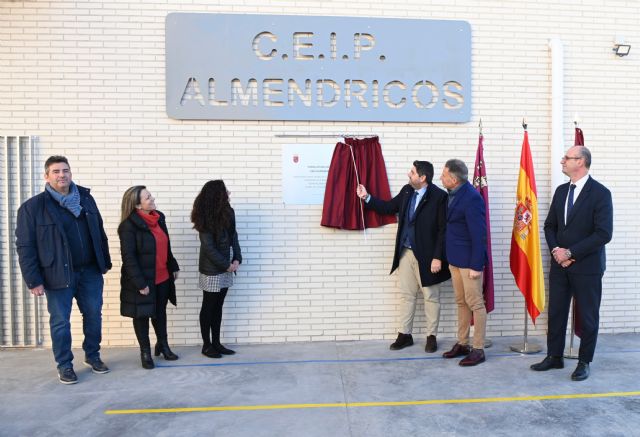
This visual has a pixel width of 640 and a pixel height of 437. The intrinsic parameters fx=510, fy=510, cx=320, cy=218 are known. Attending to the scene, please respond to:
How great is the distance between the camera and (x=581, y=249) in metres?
4.48

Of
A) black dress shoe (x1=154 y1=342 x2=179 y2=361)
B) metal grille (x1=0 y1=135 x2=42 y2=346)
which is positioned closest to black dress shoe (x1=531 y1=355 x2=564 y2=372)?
black dress shoe (x1=154 y1=342 x2=179 y2=361)

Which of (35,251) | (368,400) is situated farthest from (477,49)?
(35,251)

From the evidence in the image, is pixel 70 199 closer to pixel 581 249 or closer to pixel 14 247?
pixel 14 247

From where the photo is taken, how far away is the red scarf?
4926 millimetres

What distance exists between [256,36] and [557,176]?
12.4ft

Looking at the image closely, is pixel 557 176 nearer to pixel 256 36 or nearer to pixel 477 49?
pixel 477 49

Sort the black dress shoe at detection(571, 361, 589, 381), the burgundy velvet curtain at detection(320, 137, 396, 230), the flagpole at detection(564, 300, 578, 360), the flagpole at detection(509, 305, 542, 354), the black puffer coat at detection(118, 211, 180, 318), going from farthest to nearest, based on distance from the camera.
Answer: the burgundy velvet curtain at detection(320, 137, 396, 230)
the flagpole at detection(509, 305, 542, 354)
the flagpole at detection(564, 300, 578, 360)
the black puffer coat at detection(118, 211, 180, 318)
the black dress shoe at detection(571, 361, 589, 381)

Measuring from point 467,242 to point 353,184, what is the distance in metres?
1.46

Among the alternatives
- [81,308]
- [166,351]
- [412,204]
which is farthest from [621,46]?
[81,308]

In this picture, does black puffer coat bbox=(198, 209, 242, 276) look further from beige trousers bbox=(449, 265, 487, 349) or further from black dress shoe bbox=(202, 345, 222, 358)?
beige trousers bbox=(449, 265, 487, 349)

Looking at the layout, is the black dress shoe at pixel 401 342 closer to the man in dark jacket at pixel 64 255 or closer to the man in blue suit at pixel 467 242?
the man in blue suit at pixel 467 242

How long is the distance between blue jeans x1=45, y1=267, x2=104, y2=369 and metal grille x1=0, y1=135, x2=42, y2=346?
1.15 metres

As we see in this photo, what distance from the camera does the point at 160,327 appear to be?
203 inches

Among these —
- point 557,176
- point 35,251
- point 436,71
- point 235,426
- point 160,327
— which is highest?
point 436,71
